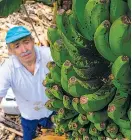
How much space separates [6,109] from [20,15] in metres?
2.40

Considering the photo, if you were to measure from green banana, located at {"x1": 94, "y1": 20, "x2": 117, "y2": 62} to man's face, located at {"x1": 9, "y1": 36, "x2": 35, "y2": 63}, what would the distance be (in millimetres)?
1067

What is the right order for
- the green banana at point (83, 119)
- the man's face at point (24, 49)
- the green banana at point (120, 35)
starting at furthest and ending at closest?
1. the man's face at point (24, 49)
2. the green banana at point (83, 119)
3. the green banana at point (120, 35)

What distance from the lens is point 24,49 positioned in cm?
266

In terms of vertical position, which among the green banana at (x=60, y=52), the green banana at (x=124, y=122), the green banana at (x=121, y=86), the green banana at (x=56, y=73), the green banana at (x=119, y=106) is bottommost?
the green banana at (x=124, y=122)

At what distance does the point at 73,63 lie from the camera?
1.83 meters

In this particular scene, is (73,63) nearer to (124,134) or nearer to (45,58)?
(124,134)

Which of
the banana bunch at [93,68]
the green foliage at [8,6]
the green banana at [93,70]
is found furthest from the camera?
the green foliage at [8,6]

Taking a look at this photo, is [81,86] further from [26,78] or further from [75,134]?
[26,78]

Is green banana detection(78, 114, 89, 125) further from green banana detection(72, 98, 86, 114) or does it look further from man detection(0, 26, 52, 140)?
man detection(0, 26, 52, 140)

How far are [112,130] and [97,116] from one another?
9cm

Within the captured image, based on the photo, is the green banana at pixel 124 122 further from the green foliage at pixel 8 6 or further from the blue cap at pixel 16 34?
the green foliage at pixel 8 6

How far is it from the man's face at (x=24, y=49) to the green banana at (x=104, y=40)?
1.07m

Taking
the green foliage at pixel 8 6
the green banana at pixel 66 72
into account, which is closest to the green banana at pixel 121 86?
the green banana at pixel 66 72

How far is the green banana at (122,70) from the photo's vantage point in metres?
1.55
